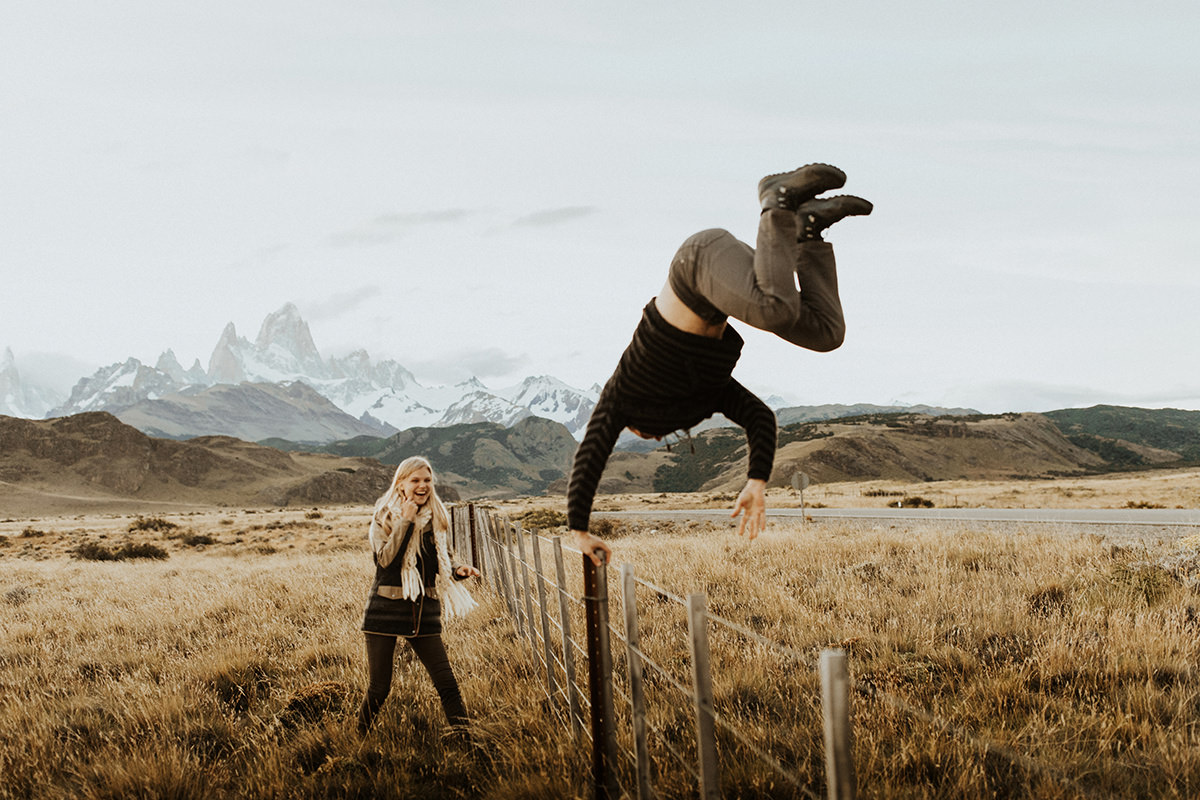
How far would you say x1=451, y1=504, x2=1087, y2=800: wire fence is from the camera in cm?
250

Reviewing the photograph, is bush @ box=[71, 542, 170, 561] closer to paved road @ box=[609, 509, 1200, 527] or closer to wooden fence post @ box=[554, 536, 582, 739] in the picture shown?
paved road @ box=[609, 509, 1200, 527]

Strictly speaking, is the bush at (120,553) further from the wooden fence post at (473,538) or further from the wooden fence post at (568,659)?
the wooden fence post at (568,659)

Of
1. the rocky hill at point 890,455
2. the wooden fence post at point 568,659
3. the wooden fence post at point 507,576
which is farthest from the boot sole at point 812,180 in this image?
the rocky hill at point 890,455

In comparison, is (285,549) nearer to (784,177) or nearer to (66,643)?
(66,643)

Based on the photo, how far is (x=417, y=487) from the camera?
551cm

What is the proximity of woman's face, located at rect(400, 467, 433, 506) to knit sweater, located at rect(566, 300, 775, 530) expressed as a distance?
3320 millimetres

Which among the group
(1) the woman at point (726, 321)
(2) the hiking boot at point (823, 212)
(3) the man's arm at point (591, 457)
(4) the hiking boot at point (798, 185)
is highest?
(4) the hiking boot at point (798, 185)

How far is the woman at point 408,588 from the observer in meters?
5.41

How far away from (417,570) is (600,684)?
2.16m

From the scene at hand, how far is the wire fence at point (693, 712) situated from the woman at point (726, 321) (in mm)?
650

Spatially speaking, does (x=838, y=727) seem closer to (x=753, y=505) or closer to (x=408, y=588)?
(x=753, y=505)

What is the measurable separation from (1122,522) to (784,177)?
23.2m

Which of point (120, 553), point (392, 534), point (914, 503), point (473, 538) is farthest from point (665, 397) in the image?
point (914, 503)

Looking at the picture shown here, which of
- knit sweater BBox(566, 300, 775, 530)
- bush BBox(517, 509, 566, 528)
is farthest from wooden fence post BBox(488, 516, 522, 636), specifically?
bush BBox(517, 509, 566, 528)
